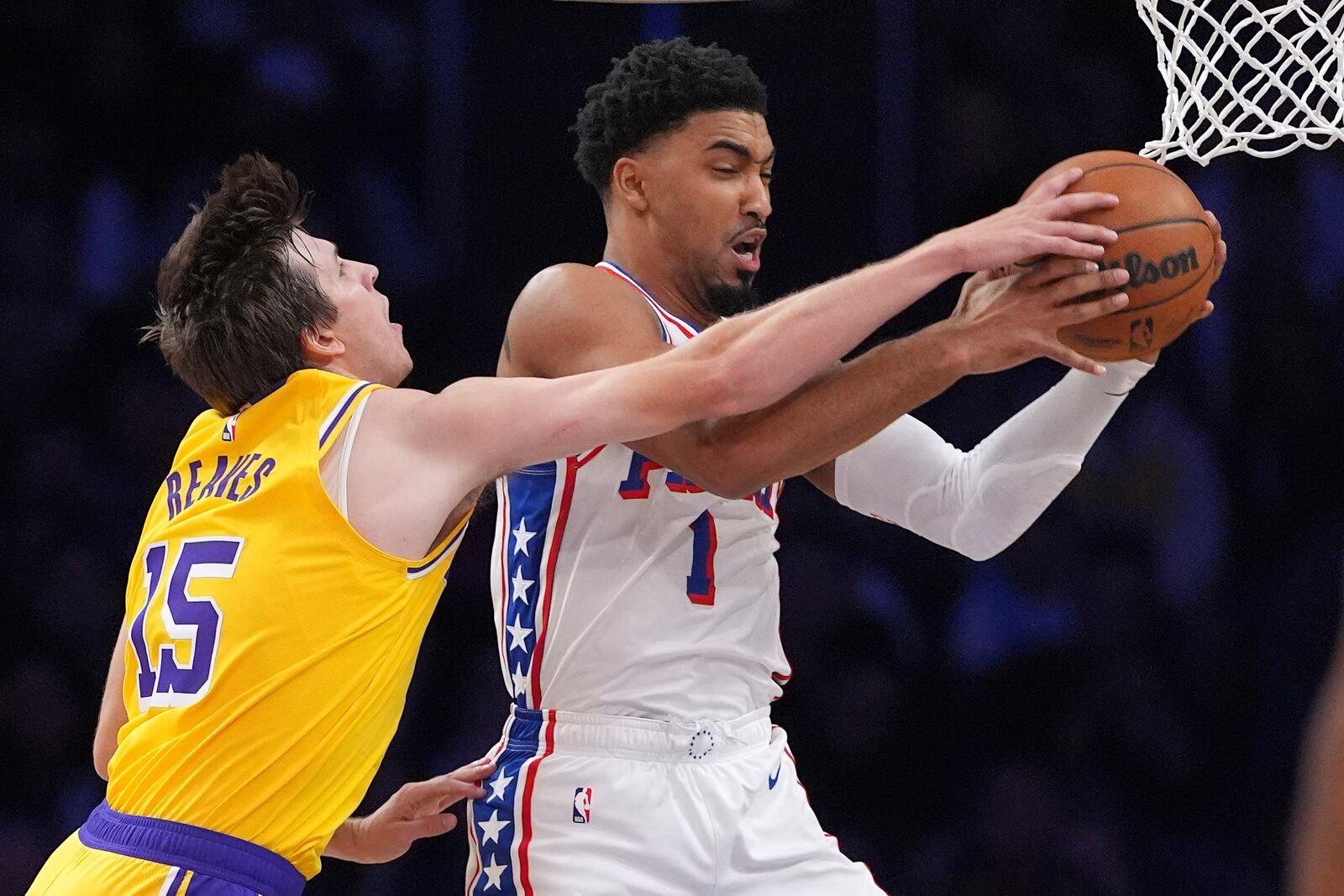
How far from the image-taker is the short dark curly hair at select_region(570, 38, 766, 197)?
319 centimetres

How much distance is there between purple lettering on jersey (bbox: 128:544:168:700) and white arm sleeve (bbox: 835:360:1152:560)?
1359 millimetres

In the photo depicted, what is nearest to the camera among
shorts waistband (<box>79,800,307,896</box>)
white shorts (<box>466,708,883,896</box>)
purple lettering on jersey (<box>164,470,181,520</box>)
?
shorts waistband (<box>79,800,307,896</box>)

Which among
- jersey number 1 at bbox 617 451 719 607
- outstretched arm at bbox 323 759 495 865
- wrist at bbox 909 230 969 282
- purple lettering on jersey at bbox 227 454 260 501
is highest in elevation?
wrist at bbox 909 230 969 282

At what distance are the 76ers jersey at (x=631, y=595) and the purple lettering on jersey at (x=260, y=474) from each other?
1.94 feet

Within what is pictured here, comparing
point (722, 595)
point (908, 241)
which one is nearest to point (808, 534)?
point (908, 241)

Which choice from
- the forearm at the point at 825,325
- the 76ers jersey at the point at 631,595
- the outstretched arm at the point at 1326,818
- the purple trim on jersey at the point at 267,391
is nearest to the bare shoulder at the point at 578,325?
the 76ers jersey at the point at 631,595

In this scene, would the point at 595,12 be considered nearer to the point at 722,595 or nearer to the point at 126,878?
the point at 722,595

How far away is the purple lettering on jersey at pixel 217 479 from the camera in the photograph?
7.98 feet

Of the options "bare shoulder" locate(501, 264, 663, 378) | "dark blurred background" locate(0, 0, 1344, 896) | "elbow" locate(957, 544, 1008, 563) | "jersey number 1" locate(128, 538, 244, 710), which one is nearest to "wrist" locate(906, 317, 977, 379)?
"bare shoulder" locate(501, 264, 663, 378)

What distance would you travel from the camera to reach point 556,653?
2.77 metres

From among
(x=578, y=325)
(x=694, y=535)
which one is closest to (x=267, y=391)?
(x=578, y=325)

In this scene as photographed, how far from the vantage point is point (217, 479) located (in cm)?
245

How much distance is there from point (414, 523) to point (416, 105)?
3.09 meters

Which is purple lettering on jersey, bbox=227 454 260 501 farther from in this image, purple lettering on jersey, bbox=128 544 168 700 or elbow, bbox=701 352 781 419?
elbow, bbox=701 352 781 419
